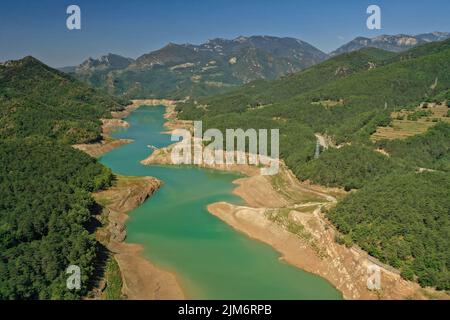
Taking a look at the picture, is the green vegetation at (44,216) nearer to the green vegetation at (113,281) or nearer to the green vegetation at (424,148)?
the green vegetation at (113,281)

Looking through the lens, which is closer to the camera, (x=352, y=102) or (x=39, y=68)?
(x=352, y=102)

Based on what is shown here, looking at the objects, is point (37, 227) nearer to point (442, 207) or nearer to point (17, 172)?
point (17, 172)

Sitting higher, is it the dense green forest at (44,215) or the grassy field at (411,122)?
the grassy field at (411,122)

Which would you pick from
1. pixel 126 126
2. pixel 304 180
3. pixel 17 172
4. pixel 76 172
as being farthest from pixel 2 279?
pixel 126 126

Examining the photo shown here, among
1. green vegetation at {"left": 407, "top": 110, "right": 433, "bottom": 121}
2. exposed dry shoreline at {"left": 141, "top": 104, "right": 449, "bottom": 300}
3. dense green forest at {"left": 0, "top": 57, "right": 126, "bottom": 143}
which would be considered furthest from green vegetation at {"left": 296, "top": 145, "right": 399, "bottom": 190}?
dense green forest at {"left": 0, "top": 57, "right": 126, "bottom": 143}

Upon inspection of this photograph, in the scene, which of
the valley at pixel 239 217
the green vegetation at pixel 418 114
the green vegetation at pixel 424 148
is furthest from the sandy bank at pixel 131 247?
the green vegetation at pixel 418 114

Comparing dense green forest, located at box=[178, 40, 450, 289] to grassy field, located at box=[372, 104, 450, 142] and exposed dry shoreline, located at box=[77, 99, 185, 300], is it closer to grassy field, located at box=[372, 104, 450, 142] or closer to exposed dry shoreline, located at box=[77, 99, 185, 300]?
grassy field, located at box=[372, 104, 450, 142]
